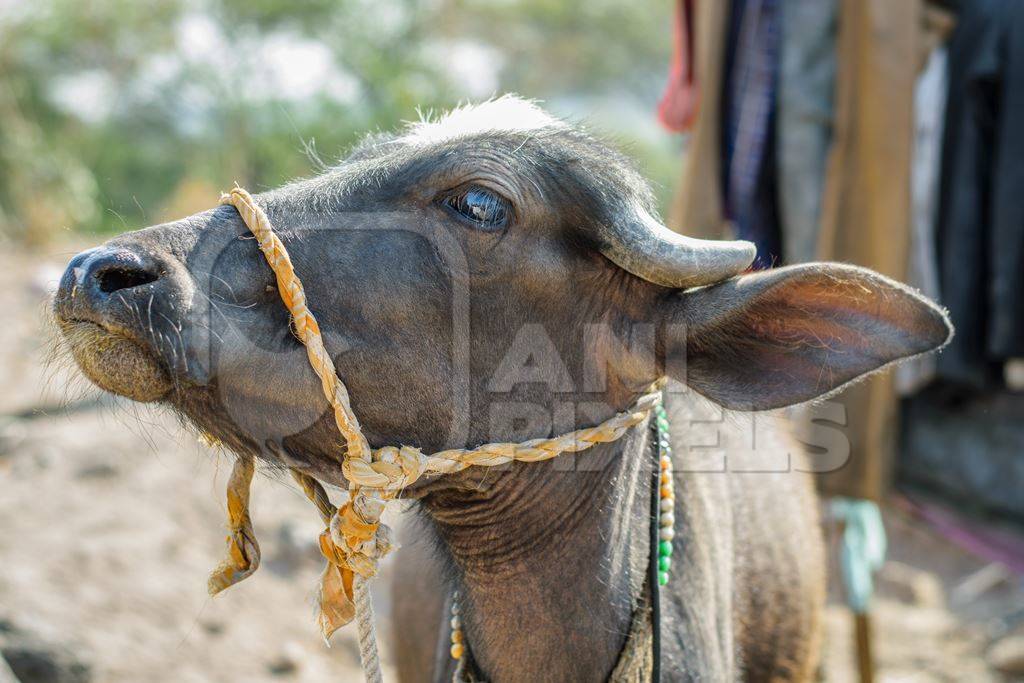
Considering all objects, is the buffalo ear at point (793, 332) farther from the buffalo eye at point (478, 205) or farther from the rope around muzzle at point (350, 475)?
the buffalo eye at point (478, 205)

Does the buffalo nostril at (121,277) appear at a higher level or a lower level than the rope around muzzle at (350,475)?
higher

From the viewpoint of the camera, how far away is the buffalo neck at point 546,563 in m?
2.51

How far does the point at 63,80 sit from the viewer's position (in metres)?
23.6

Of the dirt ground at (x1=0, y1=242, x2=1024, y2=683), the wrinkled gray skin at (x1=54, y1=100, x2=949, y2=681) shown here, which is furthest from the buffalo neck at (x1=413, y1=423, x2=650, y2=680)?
the dirt ground at (x1=0, y1=242, x2=1024, y2=683)

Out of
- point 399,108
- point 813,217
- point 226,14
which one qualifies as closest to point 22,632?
point 813,217

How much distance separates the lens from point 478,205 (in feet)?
7.74

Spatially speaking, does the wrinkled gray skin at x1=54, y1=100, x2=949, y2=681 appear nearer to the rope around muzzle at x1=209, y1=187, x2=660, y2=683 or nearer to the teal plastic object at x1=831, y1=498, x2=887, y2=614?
the rope around muzzle at x1=209, y1=187, x2=660, y2=683

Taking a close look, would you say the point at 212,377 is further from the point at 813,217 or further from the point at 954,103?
the point at 954,103

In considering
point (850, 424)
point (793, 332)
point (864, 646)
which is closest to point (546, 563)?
point (793, 332)

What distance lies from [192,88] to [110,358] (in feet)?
75.1

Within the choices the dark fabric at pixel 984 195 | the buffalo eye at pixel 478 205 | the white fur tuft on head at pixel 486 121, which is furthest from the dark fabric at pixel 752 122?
the buffalo eye at pixel 478 205

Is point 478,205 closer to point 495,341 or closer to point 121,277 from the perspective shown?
point 495,341

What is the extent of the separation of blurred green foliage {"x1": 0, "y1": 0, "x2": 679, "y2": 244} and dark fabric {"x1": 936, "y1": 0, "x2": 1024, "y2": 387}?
9.91 meters

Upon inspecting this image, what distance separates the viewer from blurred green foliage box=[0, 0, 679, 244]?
49.0 feet
